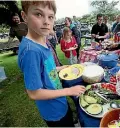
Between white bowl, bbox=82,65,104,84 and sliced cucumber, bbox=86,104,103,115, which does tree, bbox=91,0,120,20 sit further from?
sliced cucumber, bbox=86,104,103,115

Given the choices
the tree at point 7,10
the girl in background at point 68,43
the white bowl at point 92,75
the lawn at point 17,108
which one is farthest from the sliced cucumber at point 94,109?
the tree at point 7,10

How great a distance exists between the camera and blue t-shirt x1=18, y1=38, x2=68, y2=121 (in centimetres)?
78

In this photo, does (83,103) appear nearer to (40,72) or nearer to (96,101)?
(96,101)

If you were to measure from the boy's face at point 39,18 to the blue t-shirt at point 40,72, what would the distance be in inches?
2.6

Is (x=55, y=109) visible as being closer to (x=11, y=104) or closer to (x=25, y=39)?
(x=25, y=39)

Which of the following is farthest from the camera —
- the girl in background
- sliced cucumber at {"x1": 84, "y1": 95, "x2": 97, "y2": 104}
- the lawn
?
the girl in background

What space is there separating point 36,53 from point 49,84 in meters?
0.22

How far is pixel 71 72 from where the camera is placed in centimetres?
140

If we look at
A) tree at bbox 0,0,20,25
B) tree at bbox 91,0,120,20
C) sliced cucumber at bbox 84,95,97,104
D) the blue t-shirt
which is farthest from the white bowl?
tree at bbox 91,0,120,20

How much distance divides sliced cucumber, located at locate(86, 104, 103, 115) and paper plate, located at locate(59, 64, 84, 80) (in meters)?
0.31

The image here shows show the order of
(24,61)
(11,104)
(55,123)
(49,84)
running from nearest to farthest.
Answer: (24,61) → (49,84) → (55,123) → (11,104)

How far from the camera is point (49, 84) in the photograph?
939 millimetres

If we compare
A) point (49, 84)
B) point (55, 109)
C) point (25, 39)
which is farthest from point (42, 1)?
point (55, 109)

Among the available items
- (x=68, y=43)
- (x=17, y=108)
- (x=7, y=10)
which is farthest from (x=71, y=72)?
(x=7, y=10)
